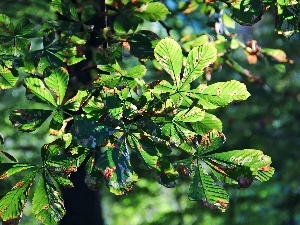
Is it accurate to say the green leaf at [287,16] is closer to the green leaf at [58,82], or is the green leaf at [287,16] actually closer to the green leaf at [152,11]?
the green leaf at [152,11]

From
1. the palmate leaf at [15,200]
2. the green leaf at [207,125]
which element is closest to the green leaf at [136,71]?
the green leaf at [207,125]

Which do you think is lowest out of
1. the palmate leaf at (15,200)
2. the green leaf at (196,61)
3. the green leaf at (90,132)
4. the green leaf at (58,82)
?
the palmate leaf at (15,200)

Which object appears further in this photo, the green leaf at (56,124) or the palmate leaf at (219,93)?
the green leaf at (56,124)

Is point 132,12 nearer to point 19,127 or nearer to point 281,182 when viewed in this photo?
point 19,127

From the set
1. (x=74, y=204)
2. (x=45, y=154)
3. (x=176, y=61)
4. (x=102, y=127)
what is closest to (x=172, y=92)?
(x=176, y=61)

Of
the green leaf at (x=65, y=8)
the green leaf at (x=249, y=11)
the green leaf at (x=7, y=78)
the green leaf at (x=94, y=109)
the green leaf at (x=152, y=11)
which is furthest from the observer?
the green leaf at (x=152, y=11)

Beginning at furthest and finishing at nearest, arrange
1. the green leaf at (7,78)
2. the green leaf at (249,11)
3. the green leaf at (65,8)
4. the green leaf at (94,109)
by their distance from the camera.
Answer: the green leaf at (65,8) < the green leaf at (7,78) < the green leaf at (249,11) < the green leaf at (94,109)

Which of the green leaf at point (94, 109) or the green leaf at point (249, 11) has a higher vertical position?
the green leaf at point (249, 11)
